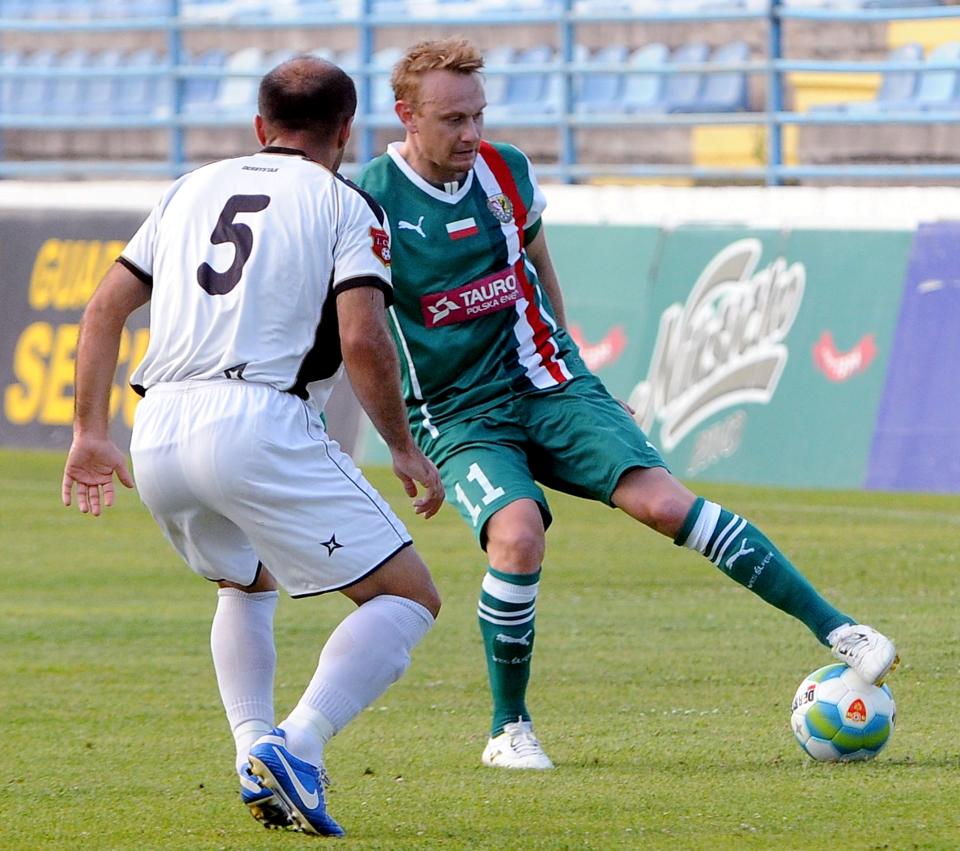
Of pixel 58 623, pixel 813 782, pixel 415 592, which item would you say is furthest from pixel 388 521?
pixel 58 623

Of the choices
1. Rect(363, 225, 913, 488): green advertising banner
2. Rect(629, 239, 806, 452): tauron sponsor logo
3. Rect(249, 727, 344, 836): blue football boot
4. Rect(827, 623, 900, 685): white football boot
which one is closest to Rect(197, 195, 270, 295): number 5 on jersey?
Rect(249, 727, 344, 836): blue football boot

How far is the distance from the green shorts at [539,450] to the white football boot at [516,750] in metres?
0.56

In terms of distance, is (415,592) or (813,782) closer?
(415,592)

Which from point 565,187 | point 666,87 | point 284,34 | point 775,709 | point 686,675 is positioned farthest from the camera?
point 284,34

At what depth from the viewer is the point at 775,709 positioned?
21.1 ft

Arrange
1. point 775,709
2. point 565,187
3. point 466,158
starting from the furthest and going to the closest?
point 565,187 → point 775,709 → point 466,158

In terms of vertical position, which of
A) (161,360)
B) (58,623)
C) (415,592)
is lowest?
(58,623)

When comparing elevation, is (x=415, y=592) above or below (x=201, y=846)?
above

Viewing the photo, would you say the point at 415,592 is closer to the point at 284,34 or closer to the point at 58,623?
the point at 58,623

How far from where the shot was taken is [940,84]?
16.8m

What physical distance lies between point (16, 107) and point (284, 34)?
344 centimetres

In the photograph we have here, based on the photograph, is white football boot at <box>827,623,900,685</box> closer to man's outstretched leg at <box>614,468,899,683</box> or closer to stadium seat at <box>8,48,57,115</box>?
man's outstretched leg at <box>614,468,899,683</box>

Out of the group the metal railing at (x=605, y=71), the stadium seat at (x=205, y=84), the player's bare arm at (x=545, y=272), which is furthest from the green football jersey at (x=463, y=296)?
the stadium seat at (x=205, y=84)

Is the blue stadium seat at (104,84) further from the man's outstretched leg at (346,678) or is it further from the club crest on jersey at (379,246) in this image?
the man's outstretched leg at (346,678)
